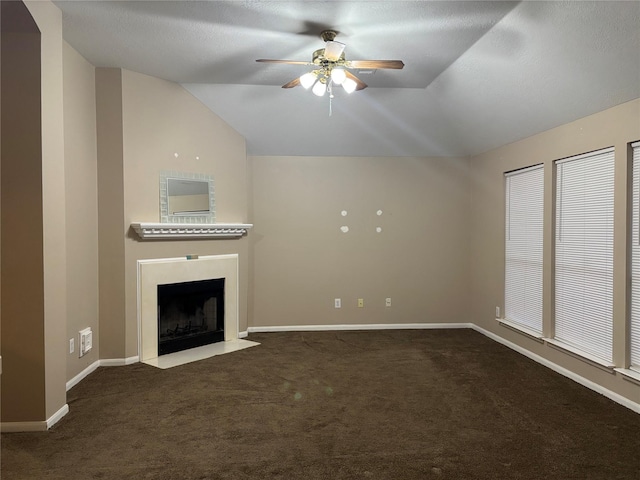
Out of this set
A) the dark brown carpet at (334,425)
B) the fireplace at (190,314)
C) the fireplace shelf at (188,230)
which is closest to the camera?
the dark brown carpet at (334,425)

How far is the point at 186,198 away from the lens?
4723 millimetres

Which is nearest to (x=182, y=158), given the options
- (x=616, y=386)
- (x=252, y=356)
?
(x=252, y=356)

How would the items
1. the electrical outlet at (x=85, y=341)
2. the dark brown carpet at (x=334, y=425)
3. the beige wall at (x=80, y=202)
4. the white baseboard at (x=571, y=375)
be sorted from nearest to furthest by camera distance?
the dark brown carpet at (x=334, y=425), the white baseboard at (x=571, y=375), the beige wall at (x=80, y=202), the electrical outlet at (x=85, y=341)

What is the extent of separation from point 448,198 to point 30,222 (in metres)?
4.64

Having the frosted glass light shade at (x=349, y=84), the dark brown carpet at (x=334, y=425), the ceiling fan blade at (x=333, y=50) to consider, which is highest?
the ceiling fan blade at (x=333, y=50)

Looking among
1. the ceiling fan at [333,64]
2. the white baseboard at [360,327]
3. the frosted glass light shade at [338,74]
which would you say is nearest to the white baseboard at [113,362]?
the white baseboard at [360,327]

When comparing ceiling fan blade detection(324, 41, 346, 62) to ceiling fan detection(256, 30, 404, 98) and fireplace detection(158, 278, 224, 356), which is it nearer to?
ceiling fan detection(256, 30, 404, 98)

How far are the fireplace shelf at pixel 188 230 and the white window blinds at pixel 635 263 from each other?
12.0 feet

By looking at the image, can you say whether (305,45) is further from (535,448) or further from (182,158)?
(535,448)

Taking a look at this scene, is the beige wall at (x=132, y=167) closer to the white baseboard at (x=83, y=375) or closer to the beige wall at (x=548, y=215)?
the white baseboard at (x=83, y=375)

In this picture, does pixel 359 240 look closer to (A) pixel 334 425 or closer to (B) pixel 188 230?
(B) pixel 188 230

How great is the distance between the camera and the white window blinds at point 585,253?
354cm

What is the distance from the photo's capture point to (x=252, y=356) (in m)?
4.57

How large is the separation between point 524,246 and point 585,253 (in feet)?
2.97
